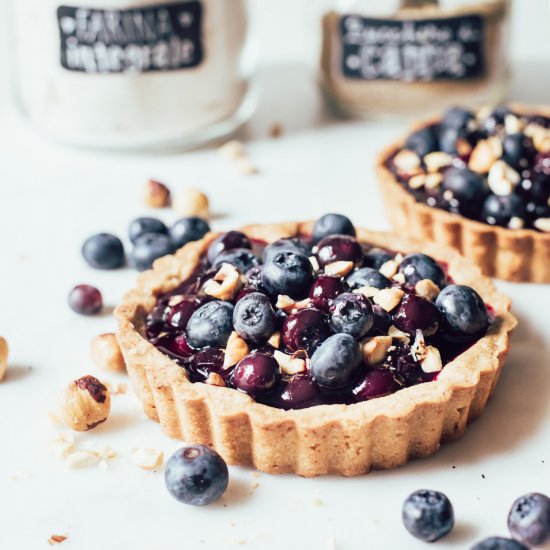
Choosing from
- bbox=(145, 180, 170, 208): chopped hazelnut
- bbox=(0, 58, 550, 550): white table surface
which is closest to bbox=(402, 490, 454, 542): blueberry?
bbox=(0, 58, 550, 550): white table surface

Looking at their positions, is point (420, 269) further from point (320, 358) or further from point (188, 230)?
point (188, 230)

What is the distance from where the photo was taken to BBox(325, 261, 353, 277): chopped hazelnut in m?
1.80

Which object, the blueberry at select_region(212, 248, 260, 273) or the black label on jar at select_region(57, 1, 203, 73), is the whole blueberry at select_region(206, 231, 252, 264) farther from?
the black label on jar at select_region(57, 1, 203, 73)

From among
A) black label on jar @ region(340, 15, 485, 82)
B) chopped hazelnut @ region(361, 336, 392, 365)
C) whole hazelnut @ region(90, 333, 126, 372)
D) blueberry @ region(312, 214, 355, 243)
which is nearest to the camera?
chopped hazelnut @ region(361, 336, 392, 365)

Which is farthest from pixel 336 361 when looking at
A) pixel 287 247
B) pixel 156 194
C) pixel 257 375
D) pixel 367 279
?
pixel 156 194

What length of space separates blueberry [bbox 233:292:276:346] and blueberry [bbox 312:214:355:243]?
33 cm

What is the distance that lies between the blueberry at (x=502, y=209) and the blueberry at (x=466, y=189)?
2 centimetres

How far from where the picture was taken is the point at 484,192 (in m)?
2.15

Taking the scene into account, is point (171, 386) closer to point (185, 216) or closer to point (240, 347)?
point (240, 347)

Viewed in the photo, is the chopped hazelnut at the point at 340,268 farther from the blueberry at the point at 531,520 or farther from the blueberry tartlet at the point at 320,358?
the blueberry at the point at 531,520

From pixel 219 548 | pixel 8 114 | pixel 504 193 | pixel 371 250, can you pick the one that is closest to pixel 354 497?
pixel 219 548

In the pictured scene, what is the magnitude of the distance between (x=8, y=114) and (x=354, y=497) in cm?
197

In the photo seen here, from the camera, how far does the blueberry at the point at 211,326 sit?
1700mm

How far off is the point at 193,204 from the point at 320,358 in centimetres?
92
